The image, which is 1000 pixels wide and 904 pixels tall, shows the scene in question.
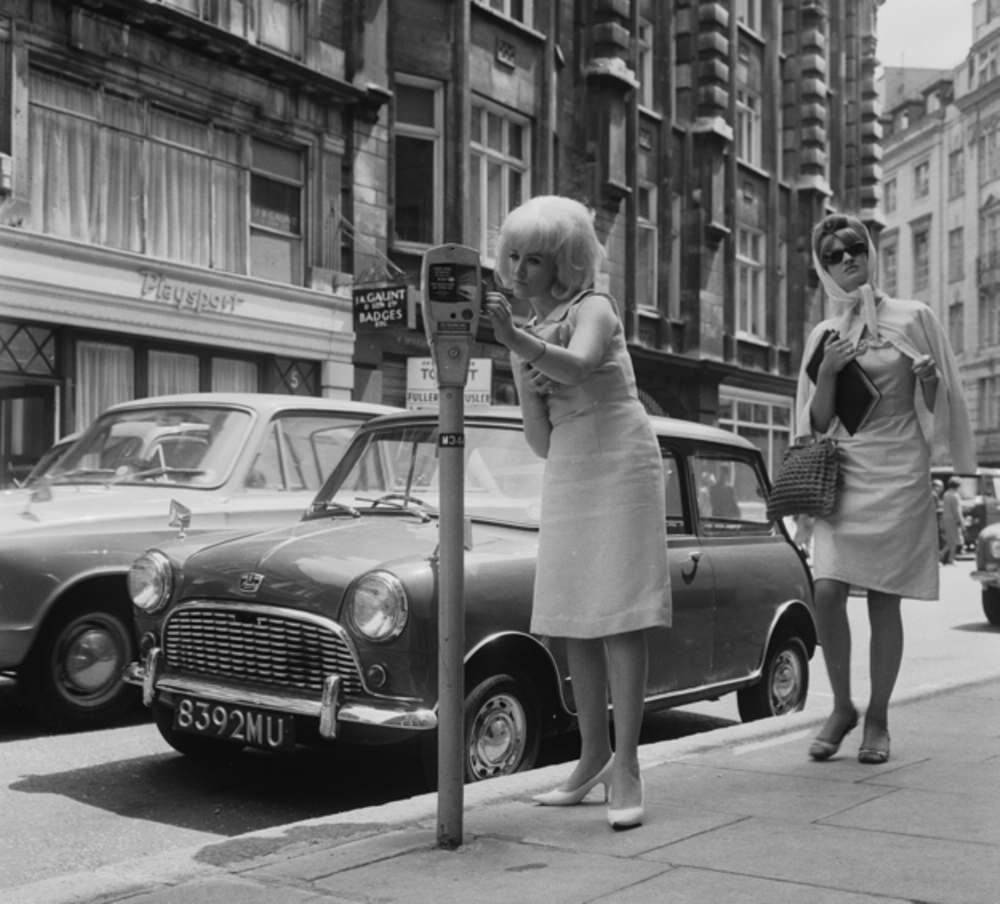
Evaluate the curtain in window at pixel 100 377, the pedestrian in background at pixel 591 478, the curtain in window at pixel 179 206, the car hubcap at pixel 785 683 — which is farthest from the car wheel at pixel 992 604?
the pedestrian in background at pixel 591 478

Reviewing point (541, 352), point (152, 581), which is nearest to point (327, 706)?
point (152, 581)

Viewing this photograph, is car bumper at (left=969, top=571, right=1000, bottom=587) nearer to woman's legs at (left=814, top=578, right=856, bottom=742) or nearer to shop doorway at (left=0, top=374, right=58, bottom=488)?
shop doorway at (left=0, top=374, right=58, bottom=488)

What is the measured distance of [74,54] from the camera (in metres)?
16.6

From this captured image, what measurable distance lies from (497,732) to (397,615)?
0.68m

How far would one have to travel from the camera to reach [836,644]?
557 cm

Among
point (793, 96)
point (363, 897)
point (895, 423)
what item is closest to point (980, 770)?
point (895, 423)

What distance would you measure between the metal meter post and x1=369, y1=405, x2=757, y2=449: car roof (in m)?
1.99

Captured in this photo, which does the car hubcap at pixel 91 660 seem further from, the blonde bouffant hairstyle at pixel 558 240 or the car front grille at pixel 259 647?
the blonde bouffant hairstyle at pixel 558 240

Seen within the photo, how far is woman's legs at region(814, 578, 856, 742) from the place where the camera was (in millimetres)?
5523

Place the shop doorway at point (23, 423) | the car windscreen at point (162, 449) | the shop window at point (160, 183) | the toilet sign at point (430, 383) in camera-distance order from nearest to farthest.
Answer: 1. the car windscreen at point (162, 449)
2. the shop doorway at point (23, 423)
3. the shop window at point (160, 183)
4. the toilet sign at point (430, 383)

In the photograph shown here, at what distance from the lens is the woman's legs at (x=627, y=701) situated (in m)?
4.48

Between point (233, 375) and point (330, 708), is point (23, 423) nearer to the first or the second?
point (233, 375)

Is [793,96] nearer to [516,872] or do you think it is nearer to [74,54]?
[74,54]

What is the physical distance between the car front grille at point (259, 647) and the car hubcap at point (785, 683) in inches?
118
